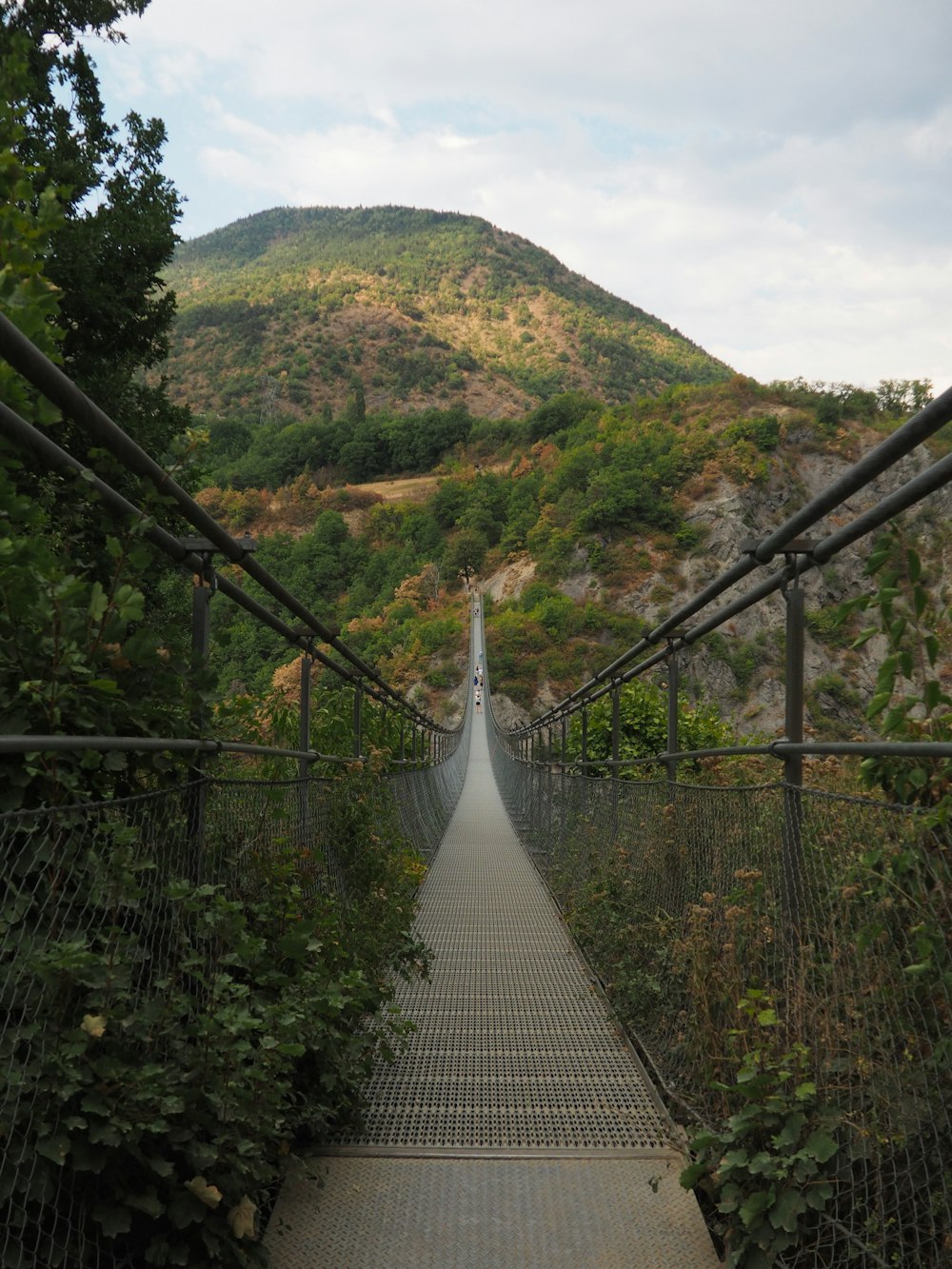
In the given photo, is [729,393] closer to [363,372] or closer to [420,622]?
[420,622]

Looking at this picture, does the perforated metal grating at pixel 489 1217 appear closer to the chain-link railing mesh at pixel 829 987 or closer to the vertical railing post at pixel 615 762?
the chain-link railing mesh at pixel 829 987

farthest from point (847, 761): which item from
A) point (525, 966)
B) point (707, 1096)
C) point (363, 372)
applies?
point (363, 372)

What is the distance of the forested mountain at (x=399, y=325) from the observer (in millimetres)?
96625

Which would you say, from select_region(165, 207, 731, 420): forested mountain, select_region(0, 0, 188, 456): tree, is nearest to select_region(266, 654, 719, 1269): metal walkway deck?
select_region(0, 0, 188, 456): tree

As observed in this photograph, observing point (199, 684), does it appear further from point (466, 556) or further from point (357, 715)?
point (466, 556)

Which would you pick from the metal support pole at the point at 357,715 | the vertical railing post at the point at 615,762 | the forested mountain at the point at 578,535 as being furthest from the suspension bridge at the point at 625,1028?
the forested mountain at the point at 578,535

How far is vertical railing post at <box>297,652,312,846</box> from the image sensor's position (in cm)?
313

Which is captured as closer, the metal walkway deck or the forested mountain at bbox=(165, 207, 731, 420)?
the metal walkway deck

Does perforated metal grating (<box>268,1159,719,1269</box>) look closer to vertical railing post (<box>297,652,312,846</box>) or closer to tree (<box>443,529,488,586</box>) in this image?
vertical railing post (<box>297,652,312,846</box>)

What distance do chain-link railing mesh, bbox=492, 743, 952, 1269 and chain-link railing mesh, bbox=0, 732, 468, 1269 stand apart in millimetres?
988

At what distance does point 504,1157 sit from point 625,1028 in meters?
0.95

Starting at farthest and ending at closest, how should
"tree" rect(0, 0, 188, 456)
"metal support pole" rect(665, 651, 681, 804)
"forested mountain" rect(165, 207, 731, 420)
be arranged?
"forested mountain" rect(165, 207, 731, 420) → "tree" rect(0, 0, 188, 456) → "metal support pole" rect(665, 651, 681, 804)

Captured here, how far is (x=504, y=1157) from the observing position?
2457 mm

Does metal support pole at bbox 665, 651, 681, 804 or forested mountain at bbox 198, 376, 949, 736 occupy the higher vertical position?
forested mountain at bbox 198, 376, 949, 736
